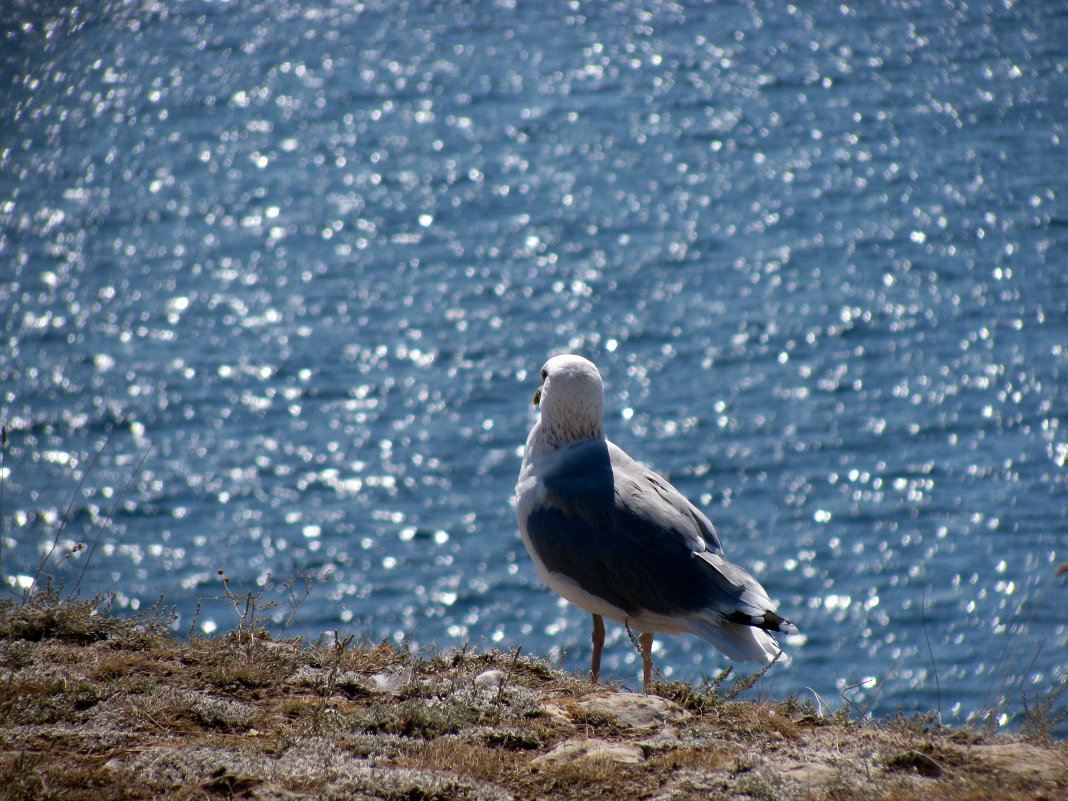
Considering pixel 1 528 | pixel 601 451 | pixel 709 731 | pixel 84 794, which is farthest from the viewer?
pixel 1 528

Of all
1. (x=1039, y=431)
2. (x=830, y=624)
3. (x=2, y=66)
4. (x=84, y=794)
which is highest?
(x=84, y=794)

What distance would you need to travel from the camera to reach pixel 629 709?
19.9 ft

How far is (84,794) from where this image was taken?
4.85m

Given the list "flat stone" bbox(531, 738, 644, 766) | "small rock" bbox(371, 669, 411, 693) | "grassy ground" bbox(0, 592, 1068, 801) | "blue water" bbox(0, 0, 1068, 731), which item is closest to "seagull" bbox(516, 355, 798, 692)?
"grassy ground" bbox(0, 592, 1068, 801)

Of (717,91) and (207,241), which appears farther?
(717,91)

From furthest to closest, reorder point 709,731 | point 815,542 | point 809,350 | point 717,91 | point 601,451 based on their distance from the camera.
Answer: point 717,91 → point 809,350 → point 815,542 → point 601,451 → point 709,731

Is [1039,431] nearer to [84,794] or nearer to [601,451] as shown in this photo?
[601,451]

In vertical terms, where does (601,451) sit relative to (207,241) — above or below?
above

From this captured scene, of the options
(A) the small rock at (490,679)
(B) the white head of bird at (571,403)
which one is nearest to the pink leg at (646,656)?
(A) the small rock at (490,679)

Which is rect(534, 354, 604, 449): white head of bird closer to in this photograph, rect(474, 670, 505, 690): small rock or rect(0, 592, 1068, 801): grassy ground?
rect(0, 592, 1068, 801): grassy ground

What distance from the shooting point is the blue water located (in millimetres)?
25406

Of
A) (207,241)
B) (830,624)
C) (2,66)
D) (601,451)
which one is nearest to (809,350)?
(830,624)

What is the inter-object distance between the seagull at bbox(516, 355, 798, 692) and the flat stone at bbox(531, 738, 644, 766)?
137 cm

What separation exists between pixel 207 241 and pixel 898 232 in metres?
21.0
